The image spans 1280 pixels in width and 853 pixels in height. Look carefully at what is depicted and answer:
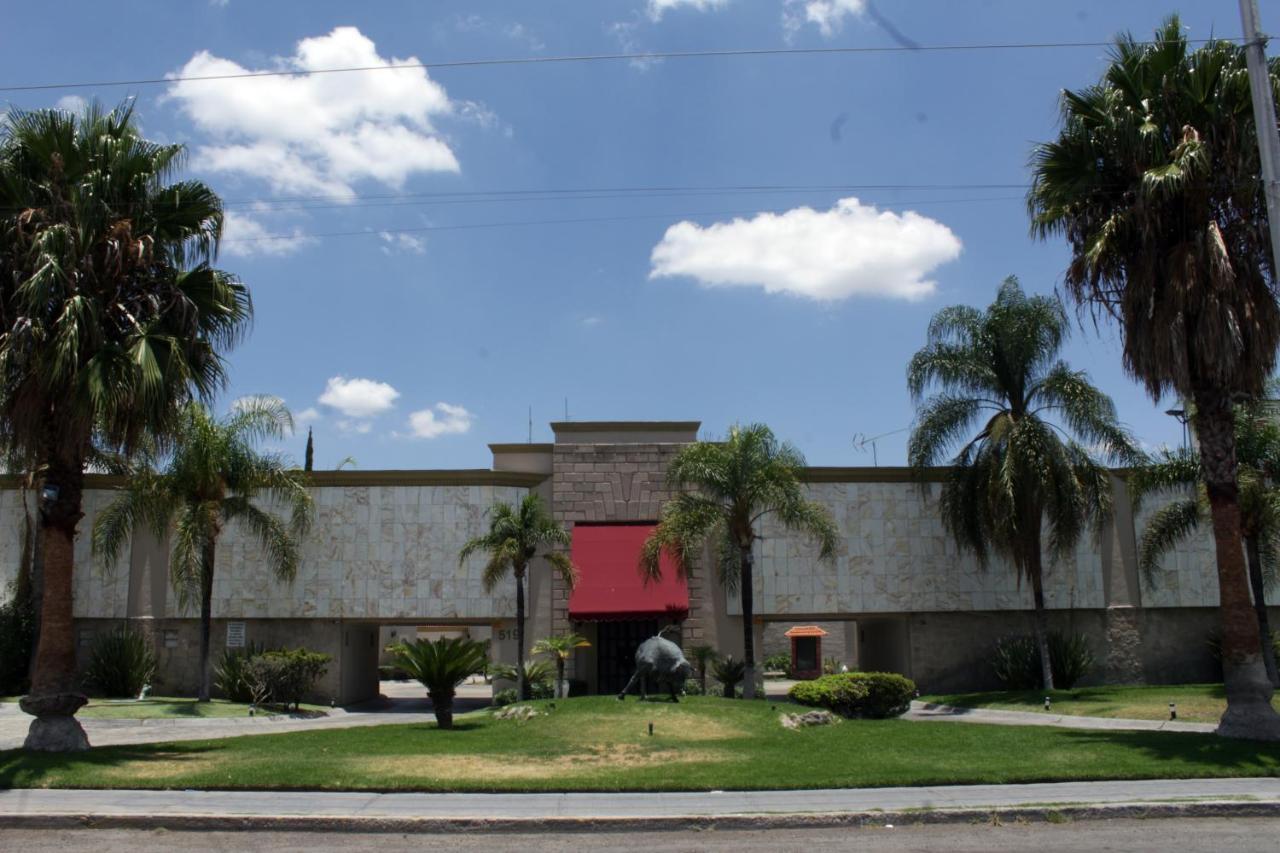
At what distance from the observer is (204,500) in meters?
27.7

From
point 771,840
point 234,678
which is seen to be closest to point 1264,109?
point 771,840

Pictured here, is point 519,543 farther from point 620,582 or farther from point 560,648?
point 620,582

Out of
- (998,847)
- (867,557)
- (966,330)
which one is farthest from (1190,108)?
(867,557)

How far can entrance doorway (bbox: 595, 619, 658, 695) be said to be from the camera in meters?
33.0

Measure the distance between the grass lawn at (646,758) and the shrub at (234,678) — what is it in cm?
972

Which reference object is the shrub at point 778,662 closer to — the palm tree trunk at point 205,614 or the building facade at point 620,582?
the building facade at point 620,582

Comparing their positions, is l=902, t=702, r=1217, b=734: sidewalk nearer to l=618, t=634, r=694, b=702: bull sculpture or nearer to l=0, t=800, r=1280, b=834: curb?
l=618, t=634, r=694, b=702: bull sculpture

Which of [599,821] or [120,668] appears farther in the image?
[120,668]

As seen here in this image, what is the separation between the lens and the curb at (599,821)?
11320 millimetres

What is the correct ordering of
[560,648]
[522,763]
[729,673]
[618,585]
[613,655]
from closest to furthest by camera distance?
[522,763], [560,648], [729,673], [618,585], [613,655]

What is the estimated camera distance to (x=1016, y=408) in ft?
94.8

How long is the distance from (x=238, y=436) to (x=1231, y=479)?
22.9m

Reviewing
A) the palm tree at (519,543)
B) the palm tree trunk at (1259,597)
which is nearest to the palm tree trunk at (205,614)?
the palm tree at (519,543)

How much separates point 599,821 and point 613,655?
21.9m
